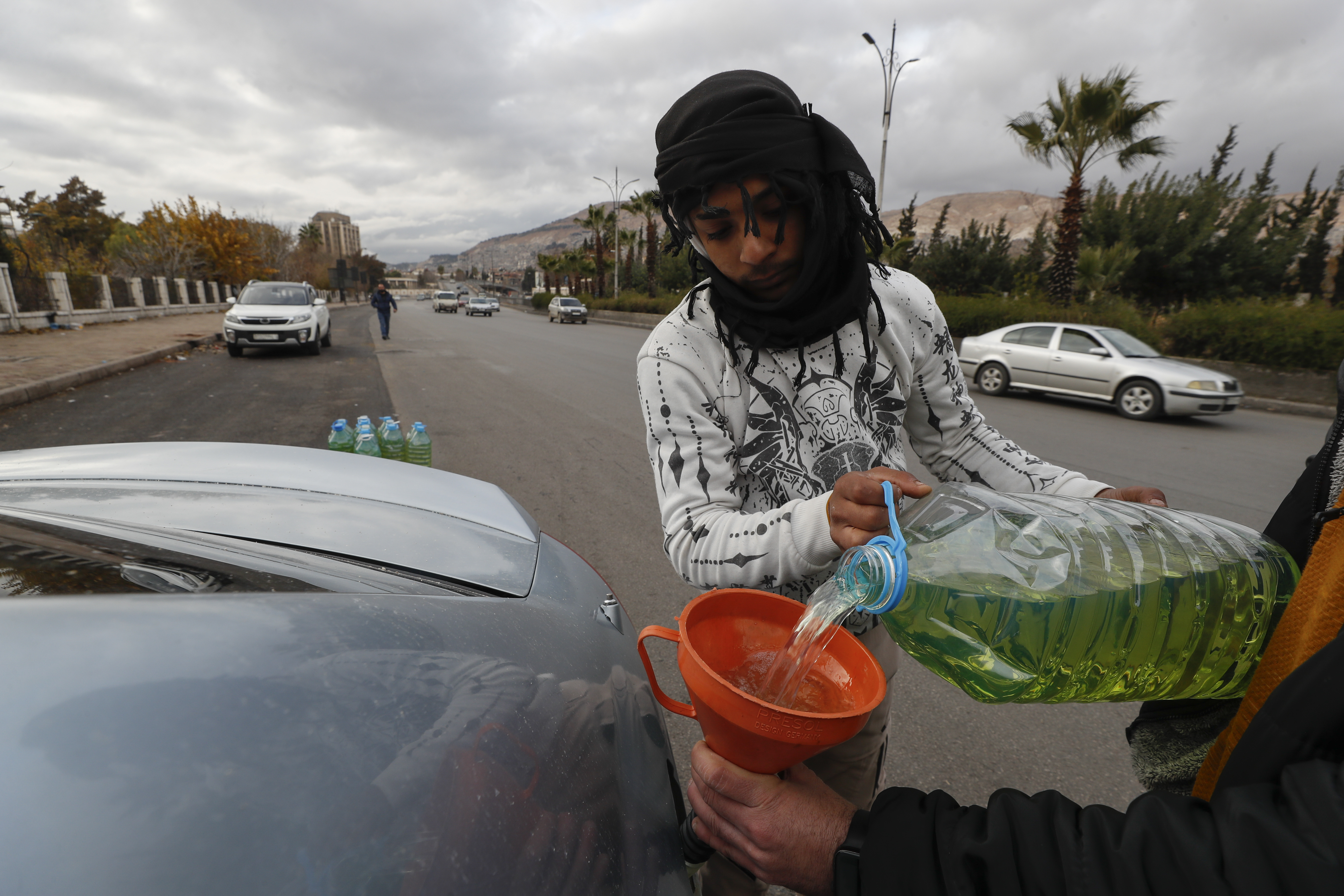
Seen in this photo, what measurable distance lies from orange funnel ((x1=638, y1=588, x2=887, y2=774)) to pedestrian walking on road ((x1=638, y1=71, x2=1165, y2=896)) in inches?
4.3

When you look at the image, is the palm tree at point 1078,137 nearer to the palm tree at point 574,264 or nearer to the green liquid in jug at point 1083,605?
the green liquid in jug at point 1083,605

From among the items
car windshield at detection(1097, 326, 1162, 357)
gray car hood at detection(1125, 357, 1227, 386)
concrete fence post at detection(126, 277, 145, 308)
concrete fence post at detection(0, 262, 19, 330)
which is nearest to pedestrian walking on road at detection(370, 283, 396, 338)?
concrete fence post at detection(0, 262, 19, 330)

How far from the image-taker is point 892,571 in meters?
0.91

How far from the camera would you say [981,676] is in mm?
1085

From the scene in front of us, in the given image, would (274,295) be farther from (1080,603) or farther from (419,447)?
(1080,603)

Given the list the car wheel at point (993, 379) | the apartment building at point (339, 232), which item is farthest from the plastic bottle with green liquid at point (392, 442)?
the apartment building at point (339, 232)

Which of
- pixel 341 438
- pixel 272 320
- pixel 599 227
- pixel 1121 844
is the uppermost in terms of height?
pixel 599 227

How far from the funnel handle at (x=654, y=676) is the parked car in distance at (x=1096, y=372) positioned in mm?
8402

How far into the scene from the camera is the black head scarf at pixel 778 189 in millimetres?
1213

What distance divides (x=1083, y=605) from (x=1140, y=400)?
10.5m

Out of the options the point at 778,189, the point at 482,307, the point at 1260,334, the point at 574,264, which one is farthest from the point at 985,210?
the point at 778,189

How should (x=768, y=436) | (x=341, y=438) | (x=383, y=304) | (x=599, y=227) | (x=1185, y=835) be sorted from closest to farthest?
(x=1185, y=835) → (x=768, y=436) → (x=341, y=438) → (x=383, y=304) → (x=599, y=227)

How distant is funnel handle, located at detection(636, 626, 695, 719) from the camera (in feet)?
3.20

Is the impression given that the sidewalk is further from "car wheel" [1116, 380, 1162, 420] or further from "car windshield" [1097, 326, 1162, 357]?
"car windshield" [1097, 326, 1162, 357]
